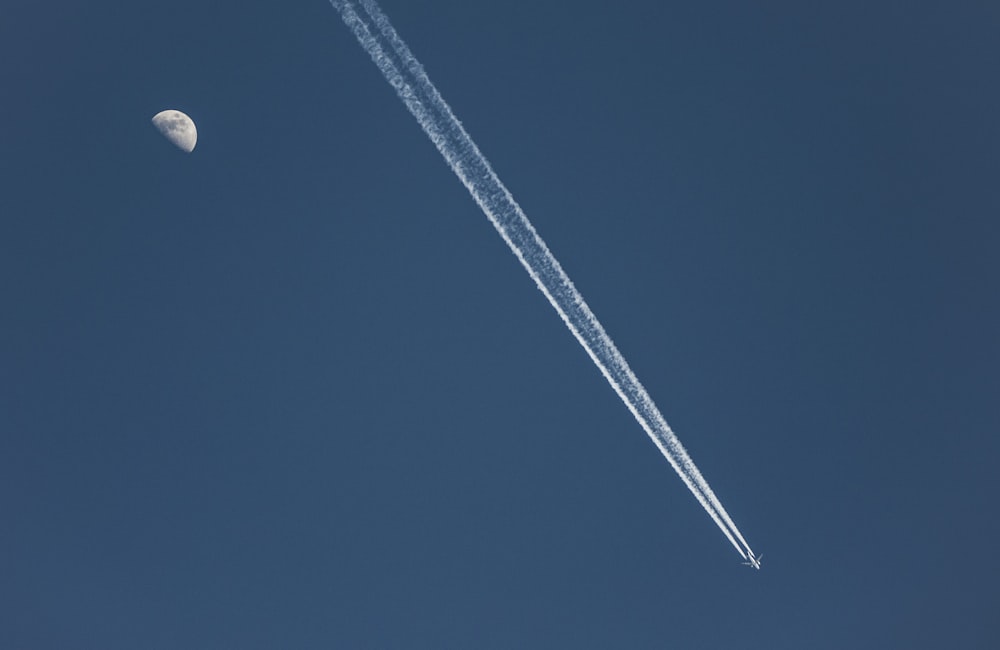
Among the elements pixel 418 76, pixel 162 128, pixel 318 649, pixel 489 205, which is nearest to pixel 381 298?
pixel 489 205

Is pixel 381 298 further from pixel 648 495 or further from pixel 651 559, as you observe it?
pixel 651 559

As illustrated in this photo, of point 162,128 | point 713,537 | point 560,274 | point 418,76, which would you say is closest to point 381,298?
point 560,274

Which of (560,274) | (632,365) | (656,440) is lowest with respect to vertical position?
(656,440)

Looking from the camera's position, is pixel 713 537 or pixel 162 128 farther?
pixel 713 537

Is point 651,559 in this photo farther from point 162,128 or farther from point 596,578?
point 162,128

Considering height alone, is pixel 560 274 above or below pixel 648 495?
above

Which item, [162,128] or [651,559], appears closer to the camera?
[162,128]
